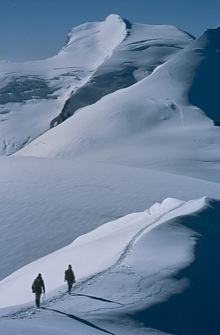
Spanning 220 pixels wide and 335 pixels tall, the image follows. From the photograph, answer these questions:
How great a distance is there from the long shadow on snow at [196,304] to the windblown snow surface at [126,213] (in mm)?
37

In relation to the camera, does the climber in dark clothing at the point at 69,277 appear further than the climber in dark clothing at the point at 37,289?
Yes

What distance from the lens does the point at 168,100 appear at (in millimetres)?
72688

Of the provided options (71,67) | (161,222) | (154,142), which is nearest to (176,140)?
(154,142)

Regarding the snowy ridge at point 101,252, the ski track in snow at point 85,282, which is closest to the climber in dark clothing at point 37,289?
the ski track in snow at point 85,282

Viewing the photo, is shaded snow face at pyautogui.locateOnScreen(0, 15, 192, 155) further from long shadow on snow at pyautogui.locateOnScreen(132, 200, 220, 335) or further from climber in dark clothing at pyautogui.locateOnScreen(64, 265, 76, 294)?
climber in dark clothing at pyautogui.locateOnScreen(64, 265, 76, 294)

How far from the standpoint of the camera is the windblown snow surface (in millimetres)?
17062

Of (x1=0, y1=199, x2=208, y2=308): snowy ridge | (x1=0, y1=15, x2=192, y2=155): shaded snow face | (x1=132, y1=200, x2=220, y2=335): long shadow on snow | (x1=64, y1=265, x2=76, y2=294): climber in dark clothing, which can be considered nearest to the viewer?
(x1=132, y1=200, x2=220, y2=335): long shadow on snow

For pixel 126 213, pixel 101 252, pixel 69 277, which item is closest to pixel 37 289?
Result: pixel 69 277

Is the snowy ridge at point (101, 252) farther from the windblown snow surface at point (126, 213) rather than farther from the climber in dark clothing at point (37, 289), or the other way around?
the climber in dark clothing at point (37, 289)

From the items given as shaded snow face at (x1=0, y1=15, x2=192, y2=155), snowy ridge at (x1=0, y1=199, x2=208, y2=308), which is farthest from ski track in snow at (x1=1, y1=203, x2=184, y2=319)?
shaded snow face at (x1=0, y1=15, x2=192, y2=155)

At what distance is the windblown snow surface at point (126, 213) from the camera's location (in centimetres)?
1706

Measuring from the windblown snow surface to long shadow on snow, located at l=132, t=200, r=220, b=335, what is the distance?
0.04 m

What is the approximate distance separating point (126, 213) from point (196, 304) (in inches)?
700

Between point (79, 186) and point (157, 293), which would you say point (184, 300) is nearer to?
point (157, 293)
